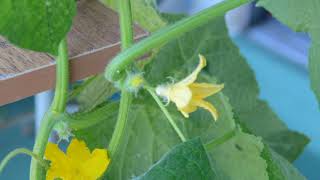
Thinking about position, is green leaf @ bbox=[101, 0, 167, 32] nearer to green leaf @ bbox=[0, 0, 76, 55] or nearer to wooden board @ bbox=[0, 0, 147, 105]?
wooden board @ bbox=[0, 0, 147, 105]

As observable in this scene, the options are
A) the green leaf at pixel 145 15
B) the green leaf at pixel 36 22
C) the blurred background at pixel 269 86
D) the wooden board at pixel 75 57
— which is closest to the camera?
the green leaf at pixel 36 22

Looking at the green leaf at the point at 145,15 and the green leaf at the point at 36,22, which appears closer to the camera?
the green leaf at the point at 36,22

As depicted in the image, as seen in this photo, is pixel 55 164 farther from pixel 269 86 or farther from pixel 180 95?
pixel 269 86

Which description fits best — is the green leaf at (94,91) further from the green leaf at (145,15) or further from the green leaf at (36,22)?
the green leaf at (36,22)

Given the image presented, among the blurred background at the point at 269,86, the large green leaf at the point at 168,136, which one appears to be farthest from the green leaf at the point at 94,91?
the blurred background at the point at 269,86

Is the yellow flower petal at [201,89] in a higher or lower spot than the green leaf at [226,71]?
higher

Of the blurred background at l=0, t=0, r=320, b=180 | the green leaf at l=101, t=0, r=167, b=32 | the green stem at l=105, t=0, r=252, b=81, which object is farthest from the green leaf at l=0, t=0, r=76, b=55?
the blurred background at l=0, t=0, r=320, b=180

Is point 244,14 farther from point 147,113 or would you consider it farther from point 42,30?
point 42,30
